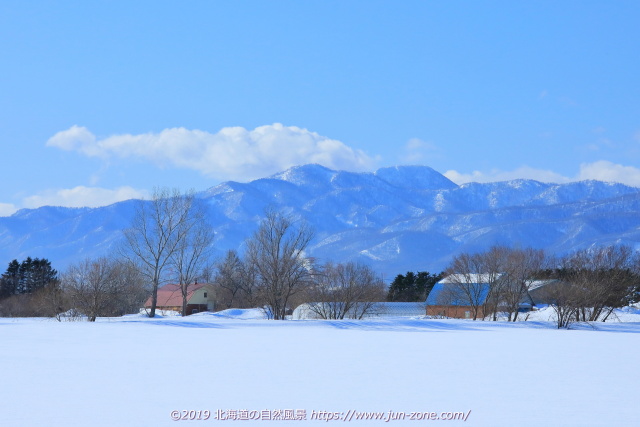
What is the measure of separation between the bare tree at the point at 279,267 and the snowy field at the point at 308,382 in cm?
2078

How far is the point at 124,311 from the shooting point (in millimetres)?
64688

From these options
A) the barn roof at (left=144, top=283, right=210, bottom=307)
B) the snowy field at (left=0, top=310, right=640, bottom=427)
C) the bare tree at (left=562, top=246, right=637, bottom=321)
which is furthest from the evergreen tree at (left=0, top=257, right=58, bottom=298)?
the snowy field at (left=0, top=310, right=640, bottom=427)

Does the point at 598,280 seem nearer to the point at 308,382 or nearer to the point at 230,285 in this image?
the point at 230,285

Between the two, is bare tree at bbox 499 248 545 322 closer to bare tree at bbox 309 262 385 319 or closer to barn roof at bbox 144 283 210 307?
bare tree at bbox 309 262 385 319

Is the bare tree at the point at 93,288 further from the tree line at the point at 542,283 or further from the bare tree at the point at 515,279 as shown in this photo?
the bare tree at the point at 515,279

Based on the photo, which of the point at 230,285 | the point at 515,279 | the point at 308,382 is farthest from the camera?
the point at 230,285

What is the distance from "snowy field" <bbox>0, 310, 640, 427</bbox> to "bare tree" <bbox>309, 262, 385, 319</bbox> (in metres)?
23.7

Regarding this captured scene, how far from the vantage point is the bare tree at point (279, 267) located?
5194 centimetres

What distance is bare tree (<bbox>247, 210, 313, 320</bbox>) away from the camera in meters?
51.9

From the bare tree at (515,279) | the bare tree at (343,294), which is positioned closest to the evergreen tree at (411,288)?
the bare tree at (515,279)

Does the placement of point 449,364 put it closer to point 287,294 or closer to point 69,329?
point 69,329

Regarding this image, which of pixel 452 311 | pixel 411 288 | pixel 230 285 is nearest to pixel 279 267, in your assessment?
pixel 452 311

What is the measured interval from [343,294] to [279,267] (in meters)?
5.67

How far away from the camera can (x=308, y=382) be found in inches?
687
